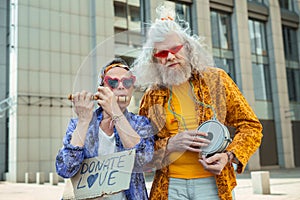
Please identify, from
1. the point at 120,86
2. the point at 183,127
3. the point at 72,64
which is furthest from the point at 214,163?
the point at 72,64

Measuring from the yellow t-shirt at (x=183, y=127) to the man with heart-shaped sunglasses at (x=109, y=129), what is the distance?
0.14 metres

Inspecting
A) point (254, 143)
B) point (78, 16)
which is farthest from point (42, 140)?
point (254, 143)

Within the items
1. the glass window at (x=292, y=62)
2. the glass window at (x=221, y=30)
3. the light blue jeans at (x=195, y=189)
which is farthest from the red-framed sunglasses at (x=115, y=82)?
the glass window at (x=292, y=62)

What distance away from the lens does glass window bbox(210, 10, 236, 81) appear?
23.4 metres

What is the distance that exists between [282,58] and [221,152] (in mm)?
25259

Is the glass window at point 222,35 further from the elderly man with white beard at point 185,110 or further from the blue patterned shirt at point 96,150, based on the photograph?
the blue patterned shirt at point 96,150

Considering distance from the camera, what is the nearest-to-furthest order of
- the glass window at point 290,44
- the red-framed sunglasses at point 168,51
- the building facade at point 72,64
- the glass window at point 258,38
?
the red-framed sunglasses at point 168,51, the building facade at point 72,64, the glass window at point 258,38, the glass window at point 290,44

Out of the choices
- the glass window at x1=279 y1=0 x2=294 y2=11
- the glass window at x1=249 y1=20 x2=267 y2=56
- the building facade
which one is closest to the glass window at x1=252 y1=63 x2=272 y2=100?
the building facade

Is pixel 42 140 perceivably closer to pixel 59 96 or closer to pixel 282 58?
pixel 59 96

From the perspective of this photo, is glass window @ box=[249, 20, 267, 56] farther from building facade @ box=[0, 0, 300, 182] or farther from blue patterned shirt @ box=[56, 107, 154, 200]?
blue patterned shirt @ box=[56, 107, 154, 200]

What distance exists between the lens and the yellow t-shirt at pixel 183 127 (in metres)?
2.14

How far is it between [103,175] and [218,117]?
649 millimetres

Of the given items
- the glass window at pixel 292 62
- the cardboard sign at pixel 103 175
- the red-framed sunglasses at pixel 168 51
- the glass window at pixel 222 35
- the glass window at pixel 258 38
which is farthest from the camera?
the glass window at pixel 292 62

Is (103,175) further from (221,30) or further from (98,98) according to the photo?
(221,30)
